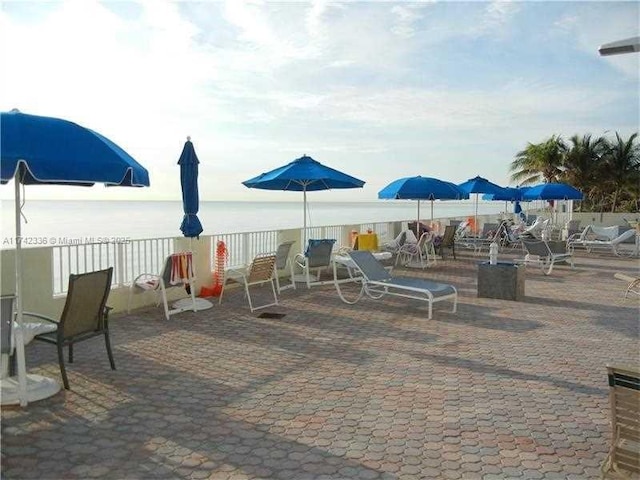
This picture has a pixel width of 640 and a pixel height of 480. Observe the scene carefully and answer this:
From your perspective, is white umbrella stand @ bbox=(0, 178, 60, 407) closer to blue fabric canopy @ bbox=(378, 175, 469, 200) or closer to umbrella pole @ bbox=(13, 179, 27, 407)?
umbrella pole @ bbox=(13, 179, 27, 407)

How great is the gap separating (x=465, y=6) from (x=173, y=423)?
7.34 meters

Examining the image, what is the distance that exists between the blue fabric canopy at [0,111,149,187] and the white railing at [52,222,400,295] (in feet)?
10.3

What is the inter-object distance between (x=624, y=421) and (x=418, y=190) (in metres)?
9.90

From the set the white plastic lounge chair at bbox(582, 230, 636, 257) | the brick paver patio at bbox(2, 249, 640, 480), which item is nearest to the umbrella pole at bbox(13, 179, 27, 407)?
the brick paver patio at bbox(2, 249, 640, 480)

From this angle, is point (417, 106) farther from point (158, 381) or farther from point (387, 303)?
point (158, 381)

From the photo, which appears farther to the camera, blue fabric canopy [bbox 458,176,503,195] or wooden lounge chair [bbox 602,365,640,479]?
blue fabric canopy [bbox 458,176,503,195]

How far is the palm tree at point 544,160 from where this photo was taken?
99.1ft

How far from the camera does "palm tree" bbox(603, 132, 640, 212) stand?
1148 inches

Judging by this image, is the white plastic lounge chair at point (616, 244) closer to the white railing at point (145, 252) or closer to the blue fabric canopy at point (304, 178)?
the white railing at point (145, 252)

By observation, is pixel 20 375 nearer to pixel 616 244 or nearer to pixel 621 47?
pixel 621 47

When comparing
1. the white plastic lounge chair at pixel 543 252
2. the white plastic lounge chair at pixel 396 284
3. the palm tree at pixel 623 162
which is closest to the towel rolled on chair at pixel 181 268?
the white plastic lounge chair at pixel 396 284

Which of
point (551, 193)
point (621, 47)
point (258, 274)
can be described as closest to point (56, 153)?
point (621, 47)

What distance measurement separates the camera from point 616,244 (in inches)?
613

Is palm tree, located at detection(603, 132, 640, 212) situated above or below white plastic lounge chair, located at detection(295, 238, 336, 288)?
above
